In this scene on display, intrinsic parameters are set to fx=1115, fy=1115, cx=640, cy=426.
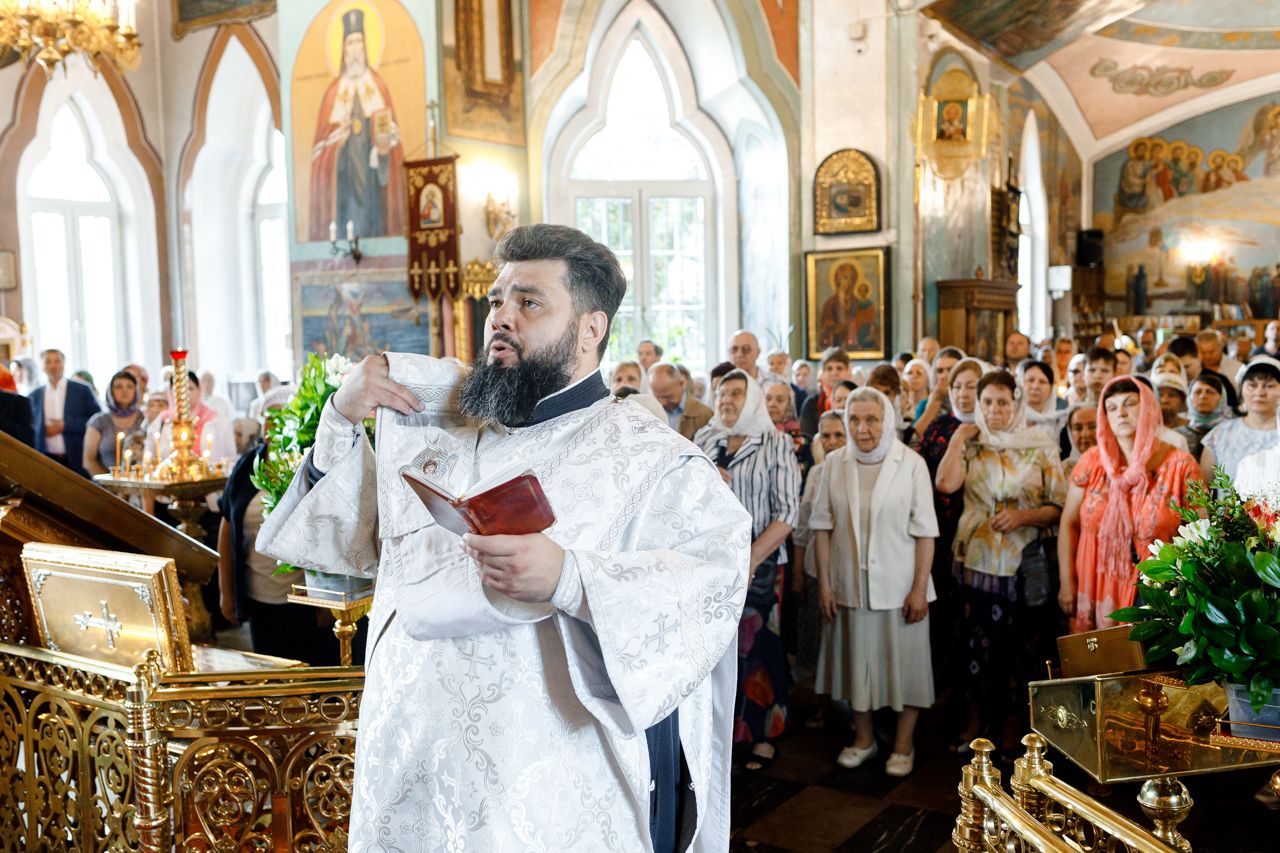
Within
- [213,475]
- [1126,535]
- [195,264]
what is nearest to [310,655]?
[213,475]

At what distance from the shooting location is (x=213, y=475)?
5.66m

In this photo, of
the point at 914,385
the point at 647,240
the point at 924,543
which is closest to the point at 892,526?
the point at 924,543

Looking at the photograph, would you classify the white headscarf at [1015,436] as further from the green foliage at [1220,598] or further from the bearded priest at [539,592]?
the bearded priest at [539,592]

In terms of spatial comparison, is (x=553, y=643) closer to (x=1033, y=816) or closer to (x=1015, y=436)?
(x=1033, y=816)

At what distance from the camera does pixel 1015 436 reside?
487cm

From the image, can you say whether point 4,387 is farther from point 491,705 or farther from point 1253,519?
point 1253,519

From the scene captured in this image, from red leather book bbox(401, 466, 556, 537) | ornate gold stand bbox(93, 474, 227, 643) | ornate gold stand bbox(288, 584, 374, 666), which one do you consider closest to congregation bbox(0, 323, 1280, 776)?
ornate gold stand bbox(93, 474, 227, 643)

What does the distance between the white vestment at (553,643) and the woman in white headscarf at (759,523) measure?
2527 mm

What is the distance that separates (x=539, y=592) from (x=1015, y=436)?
3648 millimetres

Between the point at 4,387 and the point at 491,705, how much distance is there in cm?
705

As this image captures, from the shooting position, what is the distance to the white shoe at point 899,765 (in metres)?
4.66

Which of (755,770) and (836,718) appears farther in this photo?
(836,718)

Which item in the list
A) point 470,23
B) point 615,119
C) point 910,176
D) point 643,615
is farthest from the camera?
point 615,119

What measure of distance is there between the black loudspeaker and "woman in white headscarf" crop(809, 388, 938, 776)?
64.2ft
